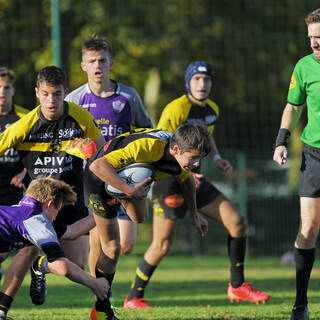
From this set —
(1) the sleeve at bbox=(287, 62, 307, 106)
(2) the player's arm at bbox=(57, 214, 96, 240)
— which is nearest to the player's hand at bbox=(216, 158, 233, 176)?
(1) the sleeve at bbox=(287, 62, 307, 106)

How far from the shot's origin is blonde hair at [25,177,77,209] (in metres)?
5.65

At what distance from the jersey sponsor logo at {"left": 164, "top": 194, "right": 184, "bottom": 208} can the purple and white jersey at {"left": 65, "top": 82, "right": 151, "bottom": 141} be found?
847 mm

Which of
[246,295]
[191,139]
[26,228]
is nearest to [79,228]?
[26,228]

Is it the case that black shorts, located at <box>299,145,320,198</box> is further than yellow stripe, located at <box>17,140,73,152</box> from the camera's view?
No

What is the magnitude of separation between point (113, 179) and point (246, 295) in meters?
2.93

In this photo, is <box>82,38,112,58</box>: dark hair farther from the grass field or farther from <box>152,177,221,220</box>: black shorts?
the grass field

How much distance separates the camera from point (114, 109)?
26.5 feet

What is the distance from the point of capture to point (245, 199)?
17172 millimetres

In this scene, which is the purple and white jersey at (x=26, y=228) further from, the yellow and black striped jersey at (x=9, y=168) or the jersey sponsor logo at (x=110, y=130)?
the yellow and black striped jersey at (x=9, y=168)

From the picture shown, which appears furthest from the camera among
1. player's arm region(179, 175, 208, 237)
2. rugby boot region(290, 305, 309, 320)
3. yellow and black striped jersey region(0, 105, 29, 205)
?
yellow and black striped jersey region(0, 105, 29, 205)

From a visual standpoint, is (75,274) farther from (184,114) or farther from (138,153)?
(184,114)

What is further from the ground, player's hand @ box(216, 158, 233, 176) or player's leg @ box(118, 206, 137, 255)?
player's hand @ box(216, 158, 233, 176)

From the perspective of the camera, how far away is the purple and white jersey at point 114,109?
8.03m

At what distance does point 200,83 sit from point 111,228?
8.84 ft
